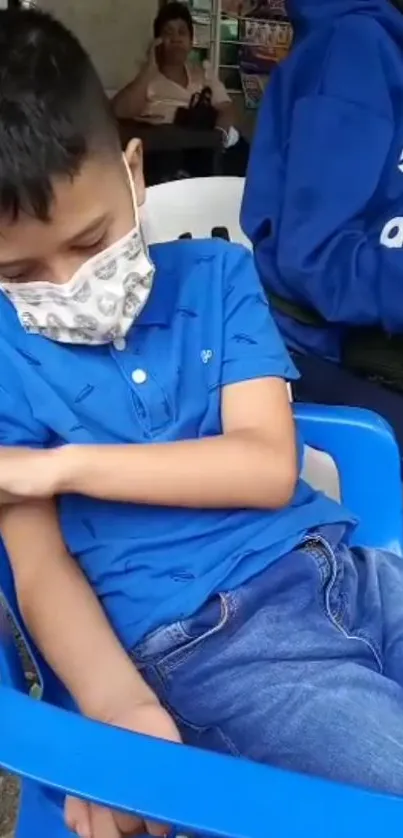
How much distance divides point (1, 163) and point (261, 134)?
0.72 m

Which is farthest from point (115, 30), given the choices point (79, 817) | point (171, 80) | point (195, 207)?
point (79, 817)

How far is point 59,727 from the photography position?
0.63 metres

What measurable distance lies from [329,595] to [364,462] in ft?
0.77

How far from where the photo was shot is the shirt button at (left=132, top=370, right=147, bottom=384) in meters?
0.88

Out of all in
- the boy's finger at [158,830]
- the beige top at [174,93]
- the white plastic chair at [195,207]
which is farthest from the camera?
the beige top at [174,93]

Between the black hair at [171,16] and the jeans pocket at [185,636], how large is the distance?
12.6 feet

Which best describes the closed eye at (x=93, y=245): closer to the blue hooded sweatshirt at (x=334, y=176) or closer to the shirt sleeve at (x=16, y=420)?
the shirt sleeve at (x=16, y=420)

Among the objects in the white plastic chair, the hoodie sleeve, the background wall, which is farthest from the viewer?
the background wall

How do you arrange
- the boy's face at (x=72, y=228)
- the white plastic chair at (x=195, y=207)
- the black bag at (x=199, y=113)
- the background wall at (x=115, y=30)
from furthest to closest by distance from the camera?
the background wall at (x=115, y=30), the black bag at (x=199, y=113), the white plastic chair at (x=195, y=207), the boy's face at (x=72, y=228)

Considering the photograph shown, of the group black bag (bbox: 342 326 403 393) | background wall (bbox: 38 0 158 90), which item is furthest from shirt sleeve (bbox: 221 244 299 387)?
background wall (bbox: 38 0 158 90)

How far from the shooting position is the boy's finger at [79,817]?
0.73 m

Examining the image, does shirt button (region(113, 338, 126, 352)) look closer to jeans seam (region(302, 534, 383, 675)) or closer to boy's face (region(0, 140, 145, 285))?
boy's face (region(0, 140, 145, 285))

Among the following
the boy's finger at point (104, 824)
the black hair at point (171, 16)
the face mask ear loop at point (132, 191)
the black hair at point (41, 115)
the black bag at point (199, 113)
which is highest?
the black hair at point (41, 115)

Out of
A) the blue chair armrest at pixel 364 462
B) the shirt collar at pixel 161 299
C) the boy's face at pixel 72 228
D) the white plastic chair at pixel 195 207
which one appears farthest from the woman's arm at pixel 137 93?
the boy's face at pixel 72 228
